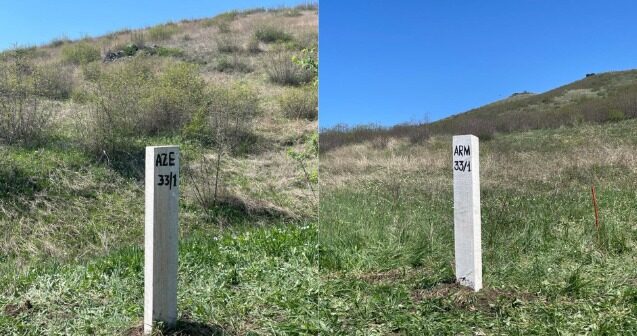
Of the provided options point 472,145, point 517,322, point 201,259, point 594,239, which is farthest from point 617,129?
point 201,259

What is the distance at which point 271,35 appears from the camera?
70.7 feet

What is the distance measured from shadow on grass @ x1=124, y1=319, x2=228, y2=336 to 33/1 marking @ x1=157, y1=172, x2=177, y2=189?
2.71 feet

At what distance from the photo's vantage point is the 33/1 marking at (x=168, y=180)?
11.1 ft

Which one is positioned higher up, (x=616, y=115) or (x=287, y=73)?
(x=287, y=73)

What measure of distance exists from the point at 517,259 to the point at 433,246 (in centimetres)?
70

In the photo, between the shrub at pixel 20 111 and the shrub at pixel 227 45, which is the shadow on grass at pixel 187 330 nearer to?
the shrub at pixel 20 111

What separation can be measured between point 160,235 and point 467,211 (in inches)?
82.5

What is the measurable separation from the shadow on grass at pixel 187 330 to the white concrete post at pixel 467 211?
5.84 feet

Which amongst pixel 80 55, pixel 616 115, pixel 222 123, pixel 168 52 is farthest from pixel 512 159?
pixel 80 55

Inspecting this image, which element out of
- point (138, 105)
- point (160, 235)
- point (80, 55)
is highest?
point (80, 55)

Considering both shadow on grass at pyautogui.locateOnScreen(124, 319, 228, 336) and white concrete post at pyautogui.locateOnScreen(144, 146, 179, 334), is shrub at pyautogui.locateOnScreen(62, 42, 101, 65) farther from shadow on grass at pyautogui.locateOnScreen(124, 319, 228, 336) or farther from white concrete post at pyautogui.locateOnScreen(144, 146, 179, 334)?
shadow on grass at pyautogui.locateOnScreen(124, 319, 228, 336)

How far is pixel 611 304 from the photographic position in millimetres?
3682

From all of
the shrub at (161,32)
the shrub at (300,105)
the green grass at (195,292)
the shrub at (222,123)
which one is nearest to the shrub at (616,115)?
the green grass at (195,292)

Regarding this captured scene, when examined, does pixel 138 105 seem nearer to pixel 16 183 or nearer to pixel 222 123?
pixel 222 123
